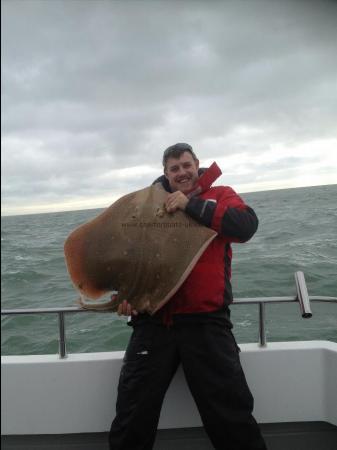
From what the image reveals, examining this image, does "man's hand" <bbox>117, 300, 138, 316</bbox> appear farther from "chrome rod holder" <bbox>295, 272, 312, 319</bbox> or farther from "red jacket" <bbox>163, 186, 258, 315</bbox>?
"chrome rod holder" <bbox>295, 272, 312, 319</bbox>

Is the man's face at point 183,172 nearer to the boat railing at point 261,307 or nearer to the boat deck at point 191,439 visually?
the boat railing at point 261,307

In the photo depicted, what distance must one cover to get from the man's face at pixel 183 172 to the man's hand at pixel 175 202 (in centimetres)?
21

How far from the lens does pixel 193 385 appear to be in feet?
6.98

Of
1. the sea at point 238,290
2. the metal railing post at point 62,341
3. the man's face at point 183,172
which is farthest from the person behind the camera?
the sea at point 238,290

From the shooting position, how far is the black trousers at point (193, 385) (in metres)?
2.05

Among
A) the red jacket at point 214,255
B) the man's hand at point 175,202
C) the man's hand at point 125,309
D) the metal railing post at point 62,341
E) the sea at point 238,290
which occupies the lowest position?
the sea at point 238,290

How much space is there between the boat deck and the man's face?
5.34 ft

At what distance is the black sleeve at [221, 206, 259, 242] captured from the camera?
2059mm

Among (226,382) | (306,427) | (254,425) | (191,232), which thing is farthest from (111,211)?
(306,427)

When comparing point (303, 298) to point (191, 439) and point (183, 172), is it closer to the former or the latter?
point (183, 172)

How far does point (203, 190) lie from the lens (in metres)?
2.27

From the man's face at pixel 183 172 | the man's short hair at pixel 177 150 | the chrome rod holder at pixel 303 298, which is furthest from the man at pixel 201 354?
the chrome rod holder at pixel 303 298

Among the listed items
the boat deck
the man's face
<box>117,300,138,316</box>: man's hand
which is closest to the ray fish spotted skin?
<box>117,300,138,316</box>: man's hand

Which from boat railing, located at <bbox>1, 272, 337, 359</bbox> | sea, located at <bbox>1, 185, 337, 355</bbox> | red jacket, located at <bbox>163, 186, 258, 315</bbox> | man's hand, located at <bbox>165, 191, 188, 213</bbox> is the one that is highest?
man's hand, located at <bbox>165, 191, 188, 213</bbox>
